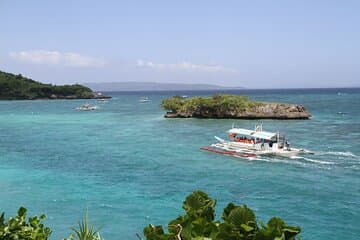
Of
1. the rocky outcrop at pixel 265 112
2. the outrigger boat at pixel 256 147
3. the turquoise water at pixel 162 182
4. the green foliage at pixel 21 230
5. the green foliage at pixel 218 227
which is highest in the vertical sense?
the green foliage at pixel 218 227

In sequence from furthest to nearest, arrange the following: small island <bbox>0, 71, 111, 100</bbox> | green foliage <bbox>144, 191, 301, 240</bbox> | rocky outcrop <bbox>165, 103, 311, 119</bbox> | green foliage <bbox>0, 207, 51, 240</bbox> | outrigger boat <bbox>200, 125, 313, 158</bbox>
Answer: small island <bbox>0, 71, 111, 100</bbox>
rocky outcrop <bbox>165, 103, 311, 119</bbox>
outrigger boat <bbox>200, 125, 313, 158</bbox>
green foliage <bbox>0, 207, 51, 240</bbox>
green foliage <bbox>144, 191, 301, 240</bbox>

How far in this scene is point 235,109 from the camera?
70188mm

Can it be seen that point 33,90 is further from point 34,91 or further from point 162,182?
point 162,182

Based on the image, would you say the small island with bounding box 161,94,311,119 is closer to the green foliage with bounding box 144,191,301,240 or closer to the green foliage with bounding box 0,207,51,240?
the green foliage with bounding box 0,207,51,240

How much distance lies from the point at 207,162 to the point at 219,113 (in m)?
39.0

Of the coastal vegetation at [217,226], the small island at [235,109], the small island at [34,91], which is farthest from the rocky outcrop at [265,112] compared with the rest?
the small island at [34,91]

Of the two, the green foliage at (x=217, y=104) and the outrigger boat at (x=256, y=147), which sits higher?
the green foliage at (x=217, y=104)

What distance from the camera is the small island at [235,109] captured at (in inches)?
2702

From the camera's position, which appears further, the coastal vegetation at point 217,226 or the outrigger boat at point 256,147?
the outrigger boat at point 256,147

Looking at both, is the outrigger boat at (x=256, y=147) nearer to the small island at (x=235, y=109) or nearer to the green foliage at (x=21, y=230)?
the small island at (x=235, y=109)

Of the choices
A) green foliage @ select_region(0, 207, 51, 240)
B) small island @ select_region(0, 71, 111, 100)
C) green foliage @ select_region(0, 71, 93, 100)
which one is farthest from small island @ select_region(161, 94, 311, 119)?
green foliage @ select_region(0, 71, 93, 100)

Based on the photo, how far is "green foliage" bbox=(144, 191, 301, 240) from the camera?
301 centimetres

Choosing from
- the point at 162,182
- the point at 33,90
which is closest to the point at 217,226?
the point at 162,182

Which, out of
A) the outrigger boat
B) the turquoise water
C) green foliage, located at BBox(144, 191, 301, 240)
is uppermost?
green foliage, located at BBox(144, 191, 301, 240)
